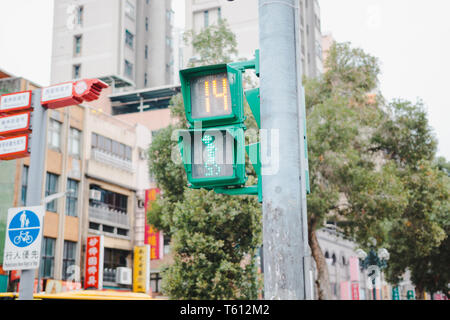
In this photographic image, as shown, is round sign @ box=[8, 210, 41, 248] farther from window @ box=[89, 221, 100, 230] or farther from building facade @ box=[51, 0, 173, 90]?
building facade @ box=[51, 0, 173, 90]

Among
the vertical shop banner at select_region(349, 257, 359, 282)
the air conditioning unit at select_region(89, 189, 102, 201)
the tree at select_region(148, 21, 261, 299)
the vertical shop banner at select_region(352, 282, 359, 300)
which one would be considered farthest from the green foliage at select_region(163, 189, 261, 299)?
the vertical shop banner at select_region(349, 257, 359, 282)

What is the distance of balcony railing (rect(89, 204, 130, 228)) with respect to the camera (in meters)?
34.6

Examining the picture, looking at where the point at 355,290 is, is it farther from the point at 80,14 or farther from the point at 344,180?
the point at 80,14

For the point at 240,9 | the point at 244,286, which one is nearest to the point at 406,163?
the point at 244,286

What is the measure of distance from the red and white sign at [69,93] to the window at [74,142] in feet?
57.0

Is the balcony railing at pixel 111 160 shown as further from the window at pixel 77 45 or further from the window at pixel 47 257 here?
the window at pixel 77 45

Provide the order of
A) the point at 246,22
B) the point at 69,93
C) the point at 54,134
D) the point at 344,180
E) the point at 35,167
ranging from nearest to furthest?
the point at 35,167 → the point at 69,93 → the point at 344,180 → the point at 54,134 → the point at 246,22

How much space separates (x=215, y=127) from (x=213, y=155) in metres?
0.24

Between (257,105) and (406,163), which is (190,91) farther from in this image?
(406,163)

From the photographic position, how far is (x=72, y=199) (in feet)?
109

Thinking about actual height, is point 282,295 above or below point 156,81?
below

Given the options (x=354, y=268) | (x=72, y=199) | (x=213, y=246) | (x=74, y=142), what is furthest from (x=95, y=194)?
(x=354, y=268)

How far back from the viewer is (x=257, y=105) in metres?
4.69

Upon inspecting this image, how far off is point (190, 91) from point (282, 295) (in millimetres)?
1994
